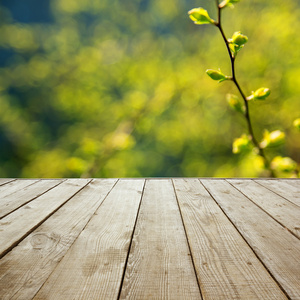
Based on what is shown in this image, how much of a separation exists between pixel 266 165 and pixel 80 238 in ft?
2.43

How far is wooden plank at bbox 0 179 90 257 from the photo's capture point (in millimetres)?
924

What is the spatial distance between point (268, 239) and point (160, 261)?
32 centimetres

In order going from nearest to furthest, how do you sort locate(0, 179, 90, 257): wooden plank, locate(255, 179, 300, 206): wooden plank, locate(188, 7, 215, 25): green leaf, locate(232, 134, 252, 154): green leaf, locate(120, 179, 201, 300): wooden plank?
locate(120, 179, 201, 300): wooden plank
locate(0, 179, 90, 257): wooden plank
locate(188, 7, 215, 25): green leaf
locate(232, 134, 252, 154): green leaf
locate(255, 179, 300, 206): wooden plank

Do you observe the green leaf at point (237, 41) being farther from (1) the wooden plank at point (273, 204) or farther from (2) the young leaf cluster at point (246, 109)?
(1) the wooden plank at point (273, 204)

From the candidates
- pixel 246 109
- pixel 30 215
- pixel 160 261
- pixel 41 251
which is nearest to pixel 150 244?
pixel 160 261

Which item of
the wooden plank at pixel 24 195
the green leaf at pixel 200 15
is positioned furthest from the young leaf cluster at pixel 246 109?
the wooden plank at pixel 24 195

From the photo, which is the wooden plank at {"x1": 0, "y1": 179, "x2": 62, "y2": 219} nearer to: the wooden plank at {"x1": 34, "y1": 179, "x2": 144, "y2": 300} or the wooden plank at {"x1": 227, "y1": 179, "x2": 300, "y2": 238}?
the wooden plank at {"x1": 34, "y1": 179, "x2": 144, "y2": 300}

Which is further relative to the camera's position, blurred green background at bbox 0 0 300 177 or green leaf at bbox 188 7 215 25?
blurred green background at bbox 0 0 300 177

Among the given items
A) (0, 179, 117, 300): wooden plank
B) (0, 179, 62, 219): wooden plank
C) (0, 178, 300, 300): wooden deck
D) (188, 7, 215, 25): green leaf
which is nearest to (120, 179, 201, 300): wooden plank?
(0, 178, 300, 300): wooden deck

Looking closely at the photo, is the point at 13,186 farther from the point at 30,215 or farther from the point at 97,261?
the point at 97,261

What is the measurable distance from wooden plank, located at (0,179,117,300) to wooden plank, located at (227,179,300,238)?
1.95 feet

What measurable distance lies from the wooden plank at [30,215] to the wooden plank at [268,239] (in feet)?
1.93

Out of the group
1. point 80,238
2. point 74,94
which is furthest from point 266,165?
point 74,94

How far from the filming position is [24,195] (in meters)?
1.44
